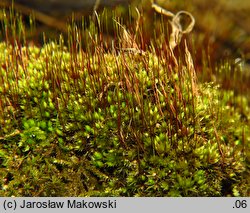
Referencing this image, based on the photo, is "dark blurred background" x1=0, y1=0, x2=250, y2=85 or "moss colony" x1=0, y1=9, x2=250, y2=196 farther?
"dark blurred background" x1=0, y1=0, x2=250, y2=85

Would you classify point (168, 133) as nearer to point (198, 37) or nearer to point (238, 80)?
point (238, 80)

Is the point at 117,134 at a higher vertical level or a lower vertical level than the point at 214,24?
lower

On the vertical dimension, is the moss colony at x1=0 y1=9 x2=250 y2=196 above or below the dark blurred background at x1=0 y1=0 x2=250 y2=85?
below

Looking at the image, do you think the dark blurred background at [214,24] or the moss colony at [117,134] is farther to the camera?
the dark blurred background at [214,24]

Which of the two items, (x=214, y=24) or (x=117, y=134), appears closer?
(x=117, y=134)

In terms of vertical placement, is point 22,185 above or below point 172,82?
below

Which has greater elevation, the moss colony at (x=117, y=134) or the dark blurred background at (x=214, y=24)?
the dark blurred background at (x=214, y=24)
